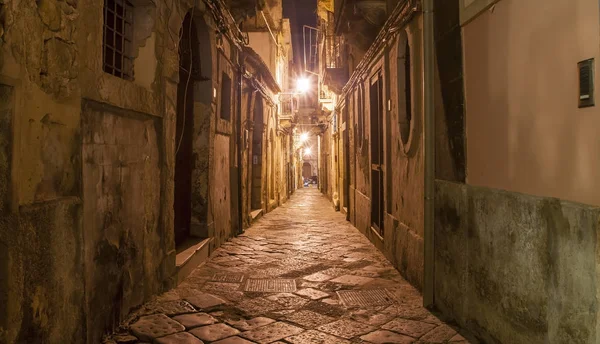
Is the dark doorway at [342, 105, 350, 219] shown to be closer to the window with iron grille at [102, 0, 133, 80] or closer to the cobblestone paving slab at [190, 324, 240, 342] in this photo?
the window with iron grille at [102, 0, 133, 80]

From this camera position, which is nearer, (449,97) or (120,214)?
(120,214)

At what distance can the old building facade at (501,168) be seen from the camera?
7.92ft

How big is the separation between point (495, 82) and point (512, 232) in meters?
1.16

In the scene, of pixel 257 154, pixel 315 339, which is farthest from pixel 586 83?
pixel 257 154

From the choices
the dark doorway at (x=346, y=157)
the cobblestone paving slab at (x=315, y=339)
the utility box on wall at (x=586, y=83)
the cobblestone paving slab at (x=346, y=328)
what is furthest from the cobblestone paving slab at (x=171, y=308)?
the dark doorway at (x=346, y=157)

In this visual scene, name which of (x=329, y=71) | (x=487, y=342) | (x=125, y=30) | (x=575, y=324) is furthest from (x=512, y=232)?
(x=329, y=71)

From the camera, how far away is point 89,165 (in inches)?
142

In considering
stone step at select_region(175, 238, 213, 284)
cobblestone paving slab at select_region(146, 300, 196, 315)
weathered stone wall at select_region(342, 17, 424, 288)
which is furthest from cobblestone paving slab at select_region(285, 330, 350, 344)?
stone step at select_region(175, 238, 213, 284)

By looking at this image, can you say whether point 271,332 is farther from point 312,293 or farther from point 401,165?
point 401,165

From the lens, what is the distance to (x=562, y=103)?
2559 millimetres

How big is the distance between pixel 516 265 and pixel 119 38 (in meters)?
4.42

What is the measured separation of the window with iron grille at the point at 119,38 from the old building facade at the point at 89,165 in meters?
0.01

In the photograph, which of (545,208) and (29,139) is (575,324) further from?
(29,139)

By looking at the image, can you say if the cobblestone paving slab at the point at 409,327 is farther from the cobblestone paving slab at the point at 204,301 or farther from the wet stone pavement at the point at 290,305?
the cobblestone paving slab at the point at 204,301
